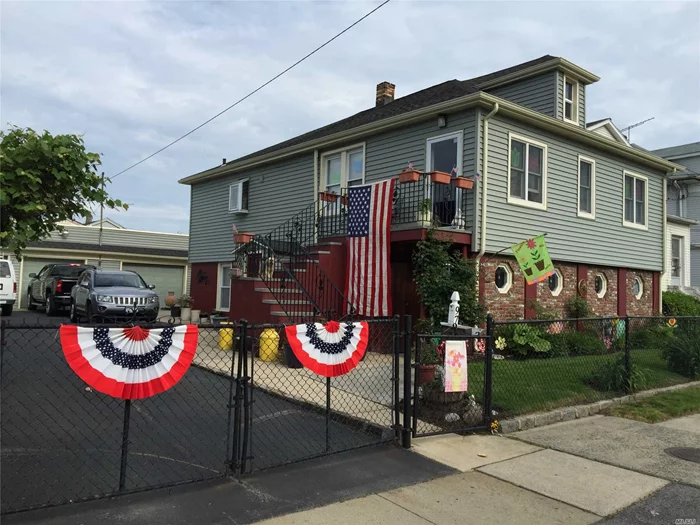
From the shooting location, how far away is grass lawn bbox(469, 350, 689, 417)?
707cm

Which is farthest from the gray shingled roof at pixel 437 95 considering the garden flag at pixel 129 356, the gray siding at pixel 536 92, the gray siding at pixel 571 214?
the garden flag at pixel 129 356

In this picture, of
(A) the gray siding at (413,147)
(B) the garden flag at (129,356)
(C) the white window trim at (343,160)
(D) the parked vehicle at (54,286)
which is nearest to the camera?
(B) the garden flag at (129,356)

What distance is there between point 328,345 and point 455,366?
1592mm

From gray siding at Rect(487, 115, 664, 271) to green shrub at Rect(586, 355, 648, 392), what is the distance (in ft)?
12.4

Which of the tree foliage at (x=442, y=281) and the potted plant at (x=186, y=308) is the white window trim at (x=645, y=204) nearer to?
the tree foliage at (x=442, y=281)

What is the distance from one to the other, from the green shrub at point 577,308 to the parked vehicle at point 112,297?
10.1 m

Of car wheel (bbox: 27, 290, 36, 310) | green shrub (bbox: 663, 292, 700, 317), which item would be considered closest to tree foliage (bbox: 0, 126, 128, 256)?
car wheel (bbox: 27, 290, 36, 310)

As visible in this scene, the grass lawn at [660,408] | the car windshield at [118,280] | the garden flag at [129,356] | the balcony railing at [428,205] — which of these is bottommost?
the grass lawn at [660,408]

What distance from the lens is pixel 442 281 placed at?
10.6 m

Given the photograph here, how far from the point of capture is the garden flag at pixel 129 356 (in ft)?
12.2

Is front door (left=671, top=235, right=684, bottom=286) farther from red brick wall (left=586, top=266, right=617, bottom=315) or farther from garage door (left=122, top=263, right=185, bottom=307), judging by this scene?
garage door (left=122, top=263, right=185, bottom=307)

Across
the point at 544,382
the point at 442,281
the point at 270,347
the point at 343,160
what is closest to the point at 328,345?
the point at 544,382

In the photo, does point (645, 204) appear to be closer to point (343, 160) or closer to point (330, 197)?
point (343, 160)

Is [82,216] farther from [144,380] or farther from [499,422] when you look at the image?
[499,422]
